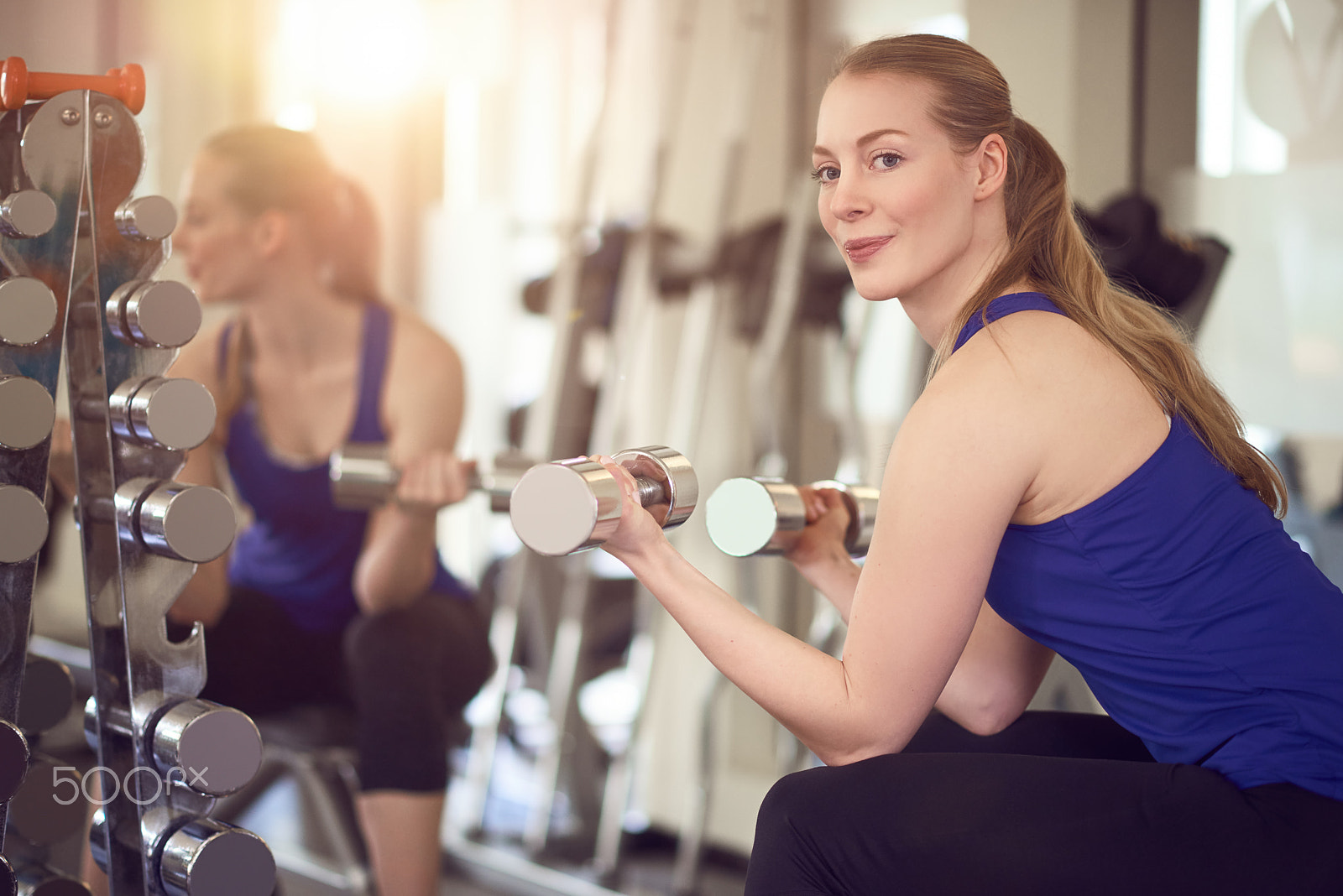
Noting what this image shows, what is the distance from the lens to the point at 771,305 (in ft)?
6.59

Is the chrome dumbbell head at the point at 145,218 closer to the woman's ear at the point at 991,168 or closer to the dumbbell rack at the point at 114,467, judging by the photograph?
the dumbbell rack at the point at 114,467

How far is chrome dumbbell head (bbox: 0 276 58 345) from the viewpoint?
85 centimetres

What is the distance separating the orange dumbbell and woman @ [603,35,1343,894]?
0.49 m

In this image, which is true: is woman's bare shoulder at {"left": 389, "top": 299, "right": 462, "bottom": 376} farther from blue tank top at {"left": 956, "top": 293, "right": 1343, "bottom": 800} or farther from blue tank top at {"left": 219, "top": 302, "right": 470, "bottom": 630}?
blue tank top at {"left": 956, "top": 293, "right": 1343, "bottom": 800}

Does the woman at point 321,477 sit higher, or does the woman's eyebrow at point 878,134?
the woman's eyebrow at point 878,134

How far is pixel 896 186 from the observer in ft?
3.13

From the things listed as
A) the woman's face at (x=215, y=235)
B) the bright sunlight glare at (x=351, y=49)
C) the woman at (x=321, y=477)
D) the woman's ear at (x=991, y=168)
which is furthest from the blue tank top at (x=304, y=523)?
the woman's ear at (x=991, y=168)

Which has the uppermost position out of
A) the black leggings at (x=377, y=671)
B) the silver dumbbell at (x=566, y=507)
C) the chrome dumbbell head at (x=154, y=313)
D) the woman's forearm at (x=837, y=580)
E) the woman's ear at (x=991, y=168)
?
the woman's ear at (x=991, y=168)

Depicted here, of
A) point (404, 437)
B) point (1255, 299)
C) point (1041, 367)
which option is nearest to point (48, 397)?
point (1041, 367)

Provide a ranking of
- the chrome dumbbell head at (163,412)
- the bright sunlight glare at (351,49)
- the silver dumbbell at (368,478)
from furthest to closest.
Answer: the bright sunlight glare at (351,49), the silver dumbbell at (368,478), the chrome dumbbell head at (163,412)

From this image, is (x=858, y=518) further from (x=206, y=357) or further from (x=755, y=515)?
(x=206, y=357)

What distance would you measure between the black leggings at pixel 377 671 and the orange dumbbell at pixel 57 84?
816 mm

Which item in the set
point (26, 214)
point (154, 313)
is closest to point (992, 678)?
point (154, 313)

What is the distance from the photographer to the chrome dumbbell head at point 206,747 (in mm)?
870
